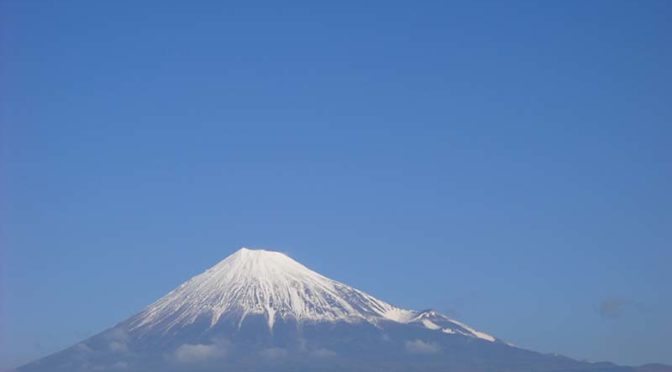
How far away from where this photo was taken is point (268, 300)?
154 metres

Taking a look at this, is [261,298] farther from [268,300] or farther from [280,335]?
[280,335]

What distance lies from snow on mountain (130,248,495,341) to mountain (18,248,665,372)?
13cm

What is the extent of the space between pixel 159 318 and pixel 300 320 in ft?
58.7

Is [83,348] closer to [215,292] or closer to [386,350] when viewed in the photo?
[215,292]

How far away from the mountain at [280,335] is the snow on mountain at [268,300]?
0.13 m

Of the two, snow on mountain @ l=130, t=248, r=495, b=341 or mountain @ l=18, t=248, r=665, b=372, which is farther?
snow on mountain @ l=130, t=248, r=495, b=341

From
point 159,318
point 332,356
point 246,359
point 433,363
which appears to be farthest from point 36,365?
point 433,363

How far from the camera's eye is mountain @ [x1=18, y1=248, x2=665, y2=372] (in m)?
142

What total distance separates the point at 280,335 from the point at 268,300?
7.71 metres

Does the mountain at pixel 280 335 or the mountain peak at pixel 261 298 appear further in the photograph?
the mountain peak at pixel 261 298

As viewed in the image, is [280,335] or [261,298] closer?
[280,335]

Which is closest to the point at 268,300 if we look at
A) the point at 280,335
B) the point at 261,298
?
the point at 261,298

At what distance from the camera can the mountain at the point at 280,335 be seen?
14175cm

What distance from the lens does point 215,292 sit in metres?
156
